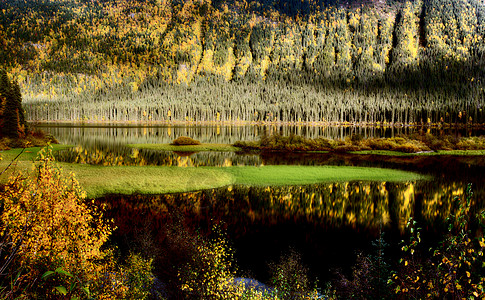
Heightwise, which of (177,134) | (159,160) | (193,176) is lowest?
(193,176)

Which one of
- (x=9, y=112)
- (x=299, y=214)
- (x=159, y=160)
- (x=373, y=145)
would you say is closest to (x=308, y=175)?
(x=299, y=214)

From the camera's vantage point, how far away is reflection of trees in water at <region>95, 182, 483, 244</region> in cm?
1631

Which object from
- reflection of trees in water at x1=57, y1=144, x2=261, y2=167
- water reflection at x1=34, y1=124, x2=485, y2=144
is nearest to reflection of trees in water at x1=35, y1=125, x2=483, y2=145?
water reflection at x1=34, y1=124, x2=485, y2=144

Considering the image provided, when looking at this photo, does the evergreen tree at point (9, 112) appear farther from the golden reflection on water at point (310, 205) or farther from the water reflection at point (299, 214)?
the golden reflection on water at point (310, 205)

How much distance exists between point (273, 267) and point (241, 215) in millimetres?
6044

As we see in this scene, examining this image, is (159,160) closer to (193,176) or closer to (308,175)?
(193,176)

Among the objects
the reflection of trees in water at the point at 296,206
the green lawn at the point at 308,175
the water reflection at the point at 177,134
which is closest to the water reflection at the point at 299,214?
the reflection of trees in water at the point at 296,206

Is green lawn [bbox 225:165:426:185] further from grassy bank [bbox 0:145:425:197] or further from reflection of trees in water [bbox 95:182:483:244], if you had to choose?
reflection of trees in water [bbox 95:182:483:244]

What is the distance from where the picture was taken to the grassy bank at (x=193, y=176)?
2291 centimetres

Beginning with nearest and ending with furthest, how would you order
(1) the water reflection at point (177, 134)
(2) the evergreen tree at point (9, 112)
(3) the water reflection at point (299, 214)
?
(3) the water reflection at point (299, 214) < (2) the evergreen tree at point (9, 112) < (1) the water reflection at point (177, 134)

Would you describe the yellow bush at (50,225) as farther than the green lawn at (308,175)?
No

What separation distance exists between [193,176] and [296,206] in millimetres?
10696

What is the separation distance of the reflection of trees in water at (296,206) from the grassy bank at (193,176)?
5.56 feet

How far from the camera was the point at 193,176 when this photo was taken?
88.7ft
